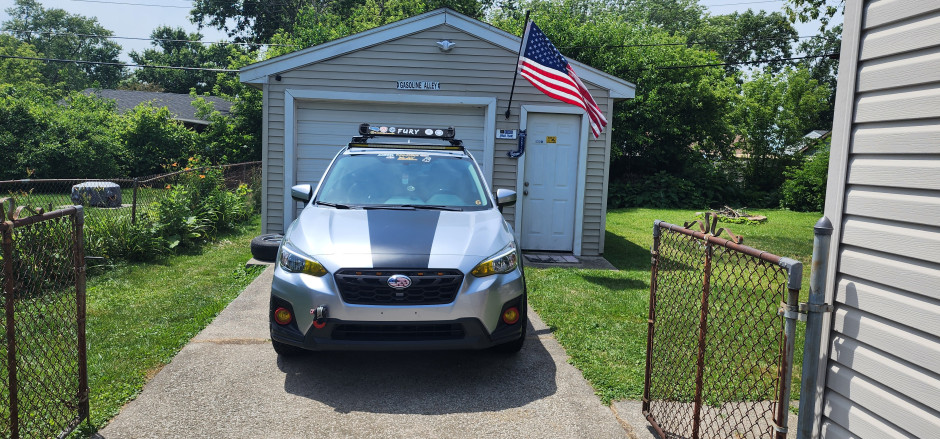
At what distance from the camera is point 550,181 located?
10211 mm

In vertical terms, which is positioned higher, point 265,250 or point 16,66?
point 16,66

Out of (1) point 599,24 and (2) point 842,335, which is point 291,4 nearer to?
(1) point 599,24

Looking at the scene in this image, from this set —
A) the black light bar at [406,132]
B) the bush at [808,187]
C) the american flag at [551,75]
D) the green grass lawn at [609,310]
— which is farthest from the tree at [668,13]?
the black light bar at [406,132]

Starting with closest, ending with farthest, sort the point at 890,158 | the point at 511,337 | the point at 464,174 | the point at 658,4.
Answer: the point at 890,158 → the point at 511,337 → the point at 464,174 → the point at 658,4

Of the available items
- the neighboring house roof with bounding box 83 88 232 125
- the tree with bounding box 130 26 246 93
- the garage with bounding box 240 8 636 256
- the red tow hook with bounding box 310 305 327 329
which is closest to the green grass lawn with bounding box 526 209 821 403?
the garage with bounding box 240 8 636 256

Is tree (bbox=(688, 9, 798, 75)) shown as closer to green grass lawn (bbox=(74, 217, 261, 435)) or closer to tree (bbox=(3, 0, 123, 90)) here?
green grass lawn (bbox=(74, 217, 261, 435))

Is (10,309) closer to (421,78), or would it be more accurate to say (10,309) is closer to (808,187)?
(421,78)

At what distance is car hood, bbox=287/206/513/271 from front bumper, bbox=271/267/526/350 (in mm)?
203

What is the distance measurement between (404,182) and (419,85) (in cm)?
443

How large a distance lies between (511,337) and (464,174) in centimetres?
190

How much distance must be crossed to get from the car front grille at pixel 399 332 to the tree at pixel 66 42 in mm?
68446

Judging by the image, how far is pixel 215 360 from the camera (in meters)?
4.94

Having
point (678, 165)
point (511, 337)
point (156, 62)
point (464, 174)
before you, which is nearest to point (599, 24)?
point (678, 165)

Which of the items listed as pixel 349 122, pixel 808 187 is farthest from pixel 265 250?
pixel 808 187
